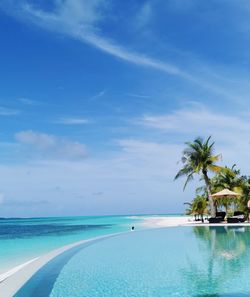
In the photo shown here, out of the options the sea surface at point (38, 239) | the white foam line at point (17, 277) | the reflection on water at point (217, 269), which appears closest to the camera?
the white foam line at point (17, 277)

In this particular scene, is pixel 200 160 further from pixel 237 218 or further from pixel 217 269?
pixel 217 269

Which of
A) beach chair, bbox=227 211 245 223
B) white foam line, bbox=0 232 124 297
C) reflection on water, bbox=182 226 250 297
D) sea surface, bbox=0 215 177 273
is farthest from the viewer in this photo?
beach chair, bbox=227 211 245 223

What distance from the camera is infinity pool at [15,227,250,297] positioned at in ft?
21.8

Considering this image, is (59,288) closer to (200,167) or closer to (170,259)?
(170,259)

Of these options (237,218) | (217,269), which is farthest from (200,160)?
(217,269)

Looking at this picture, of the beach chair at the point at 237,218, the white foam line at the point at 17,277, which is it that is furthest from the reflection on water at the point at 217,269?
the beach chair at the point at 237,218

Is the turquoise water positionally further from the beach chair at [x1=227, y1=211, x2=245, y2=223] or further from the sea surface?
the beach chair at [x1=227, y1=211, x2=245, y2=223]

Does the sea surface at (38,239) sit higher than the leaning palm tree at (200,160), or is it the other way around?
the leaning palm tree at (200,160)

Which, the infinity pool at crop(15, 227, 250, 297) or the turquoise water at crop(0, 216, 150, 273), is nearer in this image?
the infinity pool at crop(15, 227, 250, 297)

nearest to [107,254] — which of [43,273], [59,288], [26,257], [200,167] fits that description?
[26,257]

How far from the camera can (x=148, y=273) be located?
8.40 metres

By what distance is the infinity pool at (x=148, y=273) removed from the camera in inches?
262

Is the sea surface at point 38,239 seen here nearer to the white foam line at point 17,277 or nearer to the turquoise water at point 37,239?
the turquoise water at point 37,239

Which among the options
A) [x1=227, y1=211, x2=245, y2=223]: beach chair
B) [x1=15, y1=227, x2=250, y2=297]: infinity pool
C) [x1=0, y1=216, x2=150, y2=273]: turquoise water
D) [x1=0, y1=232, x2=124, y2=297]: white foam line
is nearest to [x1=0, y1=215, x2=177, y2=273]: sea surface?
[x1=0, y1=216, x2=150, y2=273]: turquoise water
